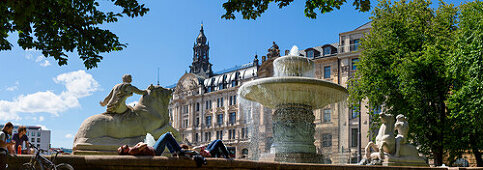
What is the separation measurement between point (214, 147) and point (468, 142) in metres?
18.5

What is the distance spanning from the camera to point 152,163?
631 centimetres

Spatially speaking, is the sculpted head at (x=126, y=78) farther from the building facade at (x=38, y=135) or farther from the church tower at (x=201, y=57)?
the building facade at (x=38, y=135)

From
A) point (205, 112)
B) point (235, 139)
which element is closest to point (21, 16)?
point (235, 139)

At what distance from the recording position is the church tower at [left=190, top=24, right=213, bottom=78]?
81294 millimetres

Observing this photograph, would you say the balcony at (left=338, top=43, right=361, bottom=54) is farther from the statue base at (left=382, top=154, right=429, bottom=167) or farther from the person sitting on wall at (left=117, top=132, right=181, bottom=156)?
the person sitting on wall at (left=117, top=132, right=181, bottom=156)

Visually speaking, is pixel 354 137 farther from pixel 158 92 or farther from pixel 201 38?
pixel 201 38

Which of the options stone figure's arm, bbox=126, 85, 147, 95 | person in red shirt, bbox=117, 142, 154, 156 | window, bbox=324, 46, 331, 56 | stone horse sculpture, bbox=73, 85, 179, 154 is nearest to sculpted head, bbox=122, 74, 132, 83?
stone figure's arm, bbox=126, 85, 147, 95

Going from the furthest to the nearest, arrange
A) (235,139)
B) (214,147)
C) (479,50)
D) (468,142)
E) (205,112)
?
1. (205,112)
2. (235,139)
3. (468,142)
4. (479,50)
5. (214,147)

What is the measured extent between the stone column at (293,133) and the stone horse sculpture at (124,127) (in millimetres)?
5880

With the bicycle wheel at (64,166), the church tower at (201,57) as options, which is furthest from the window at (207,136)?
the bicycle wheel at (64,166)

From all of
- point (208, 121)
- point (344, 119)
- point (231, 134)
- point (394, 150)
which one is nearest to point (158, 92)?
point (394, 150)

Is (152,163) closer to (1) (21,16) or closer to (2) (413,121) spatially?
(1) (21,16)

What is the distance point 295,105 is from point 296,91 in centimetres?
57

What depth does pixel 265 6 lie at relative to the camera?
852 cm
